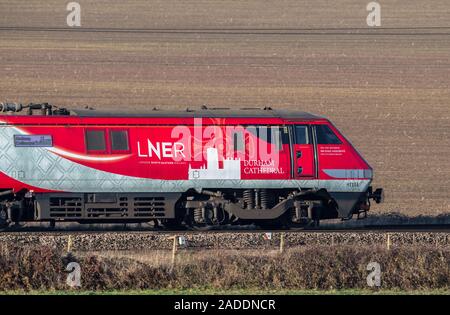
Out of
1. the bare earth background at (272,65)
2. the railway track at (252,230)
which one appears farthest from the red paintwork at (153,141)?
the bare earth background at (272,65)

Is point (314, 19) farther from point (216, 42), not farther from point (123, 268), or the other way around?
point (123, 268)

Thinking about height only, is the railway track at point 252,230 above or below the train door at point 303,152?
below

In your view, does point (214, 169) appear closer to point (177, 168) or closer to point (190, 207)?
point (177, 168)

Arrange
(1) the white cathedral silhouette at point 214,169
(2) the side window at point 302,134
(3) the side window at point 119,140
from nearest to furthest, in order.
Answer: (3) the side window at point 119,140
(1) the white cathedral silhouette at point 214,169
(2) the side window at point 302,134

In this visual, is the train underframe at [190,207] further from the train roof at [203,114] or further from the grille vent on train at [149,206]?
the train roof at [203,114]

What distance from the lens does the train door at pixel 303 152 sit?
96.6ft

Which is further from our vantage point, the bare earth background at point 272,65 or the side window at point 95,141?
the bare earth background at point 272,65

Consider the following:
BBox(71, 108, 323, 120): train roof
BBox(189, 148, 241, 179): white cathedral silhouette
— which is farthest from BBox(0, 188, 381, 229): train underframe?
BBox(71, 108, 323, 120): train roof

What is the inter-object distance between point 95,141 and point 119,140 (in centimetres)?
65

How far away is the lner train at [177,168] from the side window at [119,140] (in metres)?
0.03

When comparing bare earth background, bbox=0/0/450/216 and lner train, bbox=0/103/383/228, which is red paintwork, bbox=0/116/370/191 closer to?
lner train, bbox=0/103/383/228

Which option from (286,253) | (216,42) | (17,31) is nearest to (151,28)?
(216,42)

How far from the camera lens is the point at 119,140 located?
28.8 m
